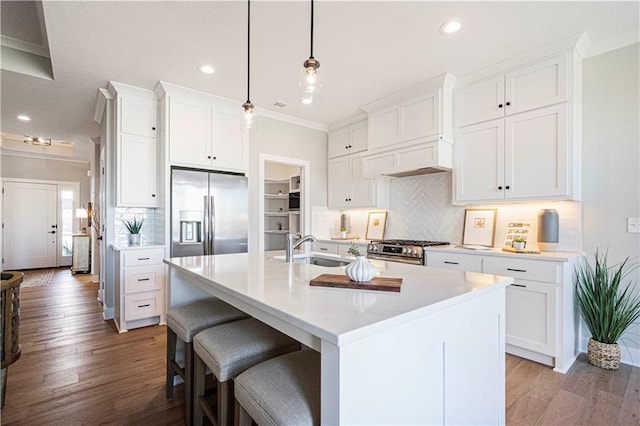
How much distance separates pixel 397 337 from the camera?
0.98 m

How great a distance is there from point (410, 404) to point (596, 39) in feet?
10.5

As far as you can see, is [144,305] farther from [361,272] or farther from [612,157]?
[612,157]

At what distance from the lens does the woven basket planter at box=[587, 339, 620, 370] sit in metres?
2.40

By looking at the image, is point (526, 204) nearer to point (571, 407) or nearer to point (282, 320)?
point (571, 407)

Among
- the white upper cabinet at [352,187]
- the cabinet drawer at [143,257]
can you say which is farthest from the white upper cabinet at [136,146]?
the white upper cabinet at [352,187]

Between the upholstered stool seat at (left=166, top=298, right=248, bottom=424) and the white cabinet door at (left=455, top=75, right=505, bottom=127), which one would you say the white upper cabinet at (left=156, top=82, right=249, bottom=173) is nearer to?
the upholstered stool seat at (left=166, top=298, right=248, bottom=424)

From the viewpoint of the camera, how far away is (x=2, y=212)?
6586 mm

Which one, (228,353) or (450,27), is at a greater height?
(450,27)

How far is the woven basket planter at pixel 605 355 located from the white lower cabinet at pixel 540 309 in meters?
0.14

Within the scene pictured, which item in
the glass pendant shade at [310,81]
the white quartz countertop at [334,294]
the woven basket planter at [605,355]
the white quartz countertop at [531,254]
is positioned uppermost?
the glass pendant shade at [310,81]

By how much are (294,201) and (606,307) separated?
169 inches

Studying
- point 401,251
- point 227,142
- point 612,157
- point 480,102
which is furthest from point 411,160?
point 227,142

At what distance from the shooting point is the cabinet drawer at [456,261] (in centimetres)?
285

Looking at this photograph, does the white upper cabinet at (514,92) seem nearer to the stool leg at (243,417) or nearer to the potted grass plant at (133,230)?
the stool leg at (243,417)
